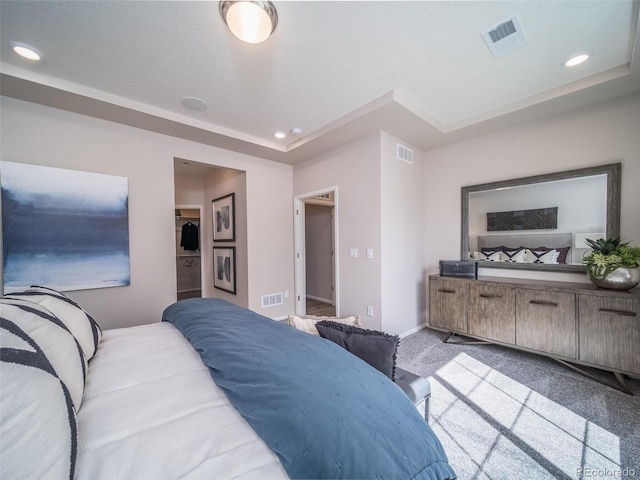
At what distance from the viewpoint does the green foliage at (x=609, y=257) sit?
6.89 feet

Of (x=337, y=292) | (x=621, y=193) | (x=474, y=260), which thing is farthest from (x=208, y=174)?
(x=621, y=193)

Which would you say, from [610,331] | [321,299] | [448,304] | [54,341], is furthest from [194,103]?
[610,331]

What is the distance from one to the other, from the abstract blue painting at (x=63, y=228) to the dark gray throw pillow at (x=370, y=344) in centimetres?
258

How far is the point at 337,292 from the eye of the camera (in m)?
3.46

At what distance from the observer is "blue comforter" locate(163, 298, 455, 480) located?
66cm

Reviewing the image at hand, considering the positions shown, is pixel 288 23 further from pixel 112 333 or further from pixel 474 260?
pixel 474 260

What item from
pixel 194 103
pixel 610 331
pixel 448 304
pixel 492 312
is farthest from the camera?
pixel 448 304

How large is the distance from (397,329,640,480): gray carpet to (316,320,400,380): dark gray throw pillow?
809mm

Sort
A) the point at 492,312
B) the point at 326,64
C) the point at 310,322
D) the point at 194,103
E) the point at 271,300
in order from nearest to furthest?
the point at 310,322
the point at 326,64
the point at 194,103
the point at 492,312
the point at 271,300

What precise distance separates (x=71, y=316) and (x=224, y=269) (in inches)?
124

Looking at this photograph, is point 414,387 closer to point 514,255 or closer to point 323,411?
point 323,411

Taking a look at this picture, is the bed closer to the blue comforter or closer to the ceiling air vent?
the blue comforter

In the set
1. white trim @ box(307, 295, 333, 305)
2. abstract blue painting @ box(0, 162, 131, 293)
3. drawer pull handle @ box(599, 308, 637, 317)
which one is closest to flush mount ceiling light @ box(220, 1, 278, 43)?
abstract blue painting @ box(0, 162, 131, 293)

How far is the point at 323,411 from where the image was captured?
2.49 feet
